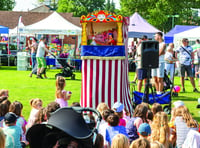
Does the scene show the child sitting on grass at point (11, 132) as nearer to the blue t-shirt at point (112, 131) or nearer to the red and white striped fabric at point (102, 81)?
the blue t-shirt at point (112, 131)

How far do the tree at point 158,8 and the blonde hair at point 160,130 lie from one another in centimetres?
3726

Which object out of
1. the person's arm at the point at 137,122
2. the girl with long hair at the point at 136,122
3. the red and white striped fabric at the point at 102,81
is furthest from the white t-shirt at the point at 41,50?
the person's arm at the point at 137,122

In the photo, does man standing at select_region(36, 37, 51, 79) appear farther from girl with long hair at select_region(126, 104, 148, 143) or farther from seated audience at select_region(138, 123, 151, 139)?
seated audience at select_region(138, 123, 151, 139)

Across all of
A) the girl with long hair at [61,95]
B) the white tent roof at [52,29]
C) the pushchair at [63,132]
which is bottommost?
the girl with long hair at [61,95]

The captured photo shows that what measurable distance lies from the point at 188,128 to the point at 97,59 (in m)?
2.86

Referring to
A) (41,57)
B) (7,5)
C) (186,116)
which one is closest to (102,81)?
(186,116)

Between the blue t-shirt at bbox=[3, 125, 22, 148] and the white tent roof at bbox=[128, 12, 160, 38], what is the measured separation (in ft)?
64.7

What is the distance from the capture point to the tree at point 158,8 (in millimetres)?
42969

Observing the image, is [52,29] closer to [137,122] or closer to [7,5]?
[137,122]

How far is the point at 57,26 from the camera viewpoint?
2238 centimetres

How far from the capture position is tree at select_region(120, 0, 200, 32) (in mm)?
42969

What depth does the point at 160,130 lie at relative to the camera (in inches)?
238

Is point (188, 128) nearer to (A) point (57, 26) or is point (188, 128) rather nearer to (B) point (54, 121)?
(B) point (54, 121)

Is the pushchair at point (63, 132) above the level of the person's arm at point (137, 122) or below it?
above
